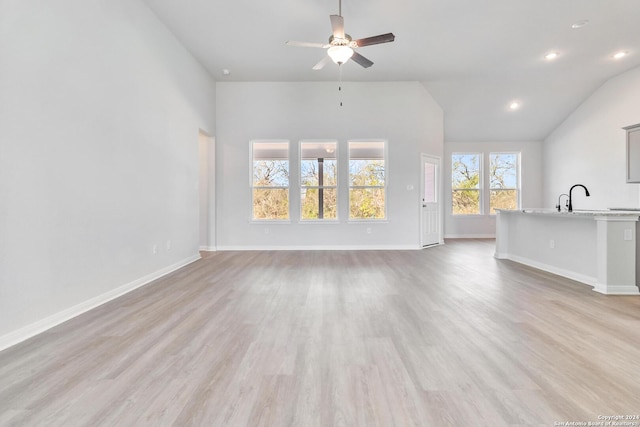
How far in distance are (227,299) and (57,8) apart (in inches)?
117

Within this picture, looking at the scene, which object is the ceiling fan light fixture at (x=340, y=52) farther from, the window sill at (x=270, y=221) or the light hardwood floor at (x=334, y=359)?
the window sill at (x=270, y=221)

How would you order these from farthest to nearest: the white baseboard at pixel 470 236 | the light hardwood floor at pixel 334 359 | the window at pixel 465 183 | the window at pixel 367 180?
the window at pixel 465 183
the white baseboard at pixel 470 236
the window at pixel 367 180
the light hardwood floor at pixel 334 359

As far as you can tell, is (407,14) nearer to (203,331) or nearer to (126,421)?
(203,331)

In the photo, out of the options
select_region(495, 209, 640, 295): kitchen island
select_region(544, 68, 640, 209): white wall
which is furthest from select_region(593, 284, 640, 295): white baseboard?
select_region(544, 68, 640, 209): white wall

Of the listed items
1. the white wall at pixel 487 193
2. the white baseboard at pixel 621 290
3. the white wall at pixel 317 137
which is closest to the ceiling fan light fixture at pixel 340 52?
the white wall at pixel 317 137

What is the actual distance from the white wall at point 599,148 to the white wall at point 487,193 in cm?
33

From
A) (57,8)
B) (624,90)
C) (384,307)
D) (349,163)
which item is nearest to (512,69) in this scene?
(624,90)

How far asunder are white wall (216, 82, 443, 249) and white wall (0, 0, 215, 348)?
1971mm

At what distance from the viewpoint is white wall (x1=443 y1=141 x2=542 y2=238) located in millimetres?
8633

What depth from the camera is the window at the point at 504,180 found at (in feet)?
28.6

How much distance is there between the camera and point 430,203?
711cm

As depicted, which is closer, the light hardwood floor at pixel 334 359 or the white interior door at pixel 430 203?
the light hardwood floor at pixel 334 359

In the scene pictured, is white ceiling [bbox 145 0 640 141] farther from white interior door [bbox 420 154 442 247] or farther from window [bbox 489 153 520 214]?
white interior door [bbox 420 154 442 247]

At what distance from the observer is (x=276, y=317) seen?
8.92 feet
